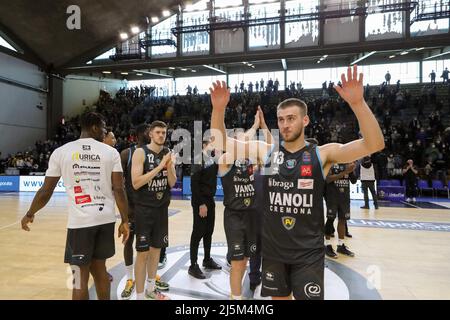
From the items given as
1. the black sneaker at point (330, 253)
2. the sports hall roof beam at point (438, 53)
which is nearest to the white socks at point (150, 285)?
the black sneaker at point (330, 253)

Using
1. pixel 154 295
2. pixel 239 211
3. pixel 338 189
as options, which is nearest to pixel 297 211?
pixel 239 211

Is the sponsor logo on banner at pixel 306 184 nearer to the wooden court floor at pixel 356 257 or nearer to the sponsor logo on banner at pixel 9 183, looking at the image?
the wooden court floor at pixel 356 257

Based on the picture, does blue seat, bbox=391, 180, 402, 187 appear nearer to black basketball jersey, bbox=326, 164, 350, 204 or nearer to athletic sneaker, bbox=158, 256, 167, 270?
black basketball jersey, bbox=326, 164, 350, 204

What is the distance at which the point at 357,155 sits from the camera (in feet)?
7.72

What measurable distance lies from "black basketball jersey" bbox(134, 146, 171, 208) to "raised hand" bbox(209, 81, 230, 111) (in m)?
1.48

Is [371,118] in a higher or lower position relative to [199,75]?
lower

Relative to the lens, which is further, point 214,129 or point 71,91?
point 71,91

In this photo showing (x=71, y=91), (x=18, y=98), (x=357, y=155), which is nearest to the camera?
(x=357, y=155)

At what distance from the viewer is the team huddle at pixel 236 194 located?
2430mm

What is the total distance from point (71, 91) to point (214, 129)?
26.3 meters

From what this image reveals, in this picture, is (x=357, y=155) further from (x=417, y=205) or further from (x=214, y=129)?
(x=417, y=205)

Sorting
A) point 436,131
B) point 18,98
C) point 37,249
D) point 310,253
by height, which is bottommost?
point 37,249

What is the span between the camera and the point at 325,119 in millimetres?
19453
